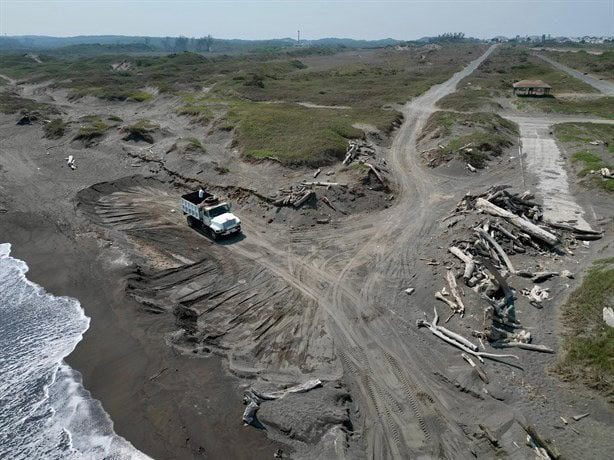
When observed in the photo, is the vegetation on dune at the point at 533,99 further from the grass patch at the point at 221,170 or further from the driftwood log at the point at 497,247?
the driftwood log at the point at 497,247

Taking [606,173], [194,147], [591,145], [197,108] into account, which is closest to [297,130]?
[194,147]

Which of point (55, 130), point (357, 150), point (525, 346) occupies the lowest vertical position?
point (525, 346)

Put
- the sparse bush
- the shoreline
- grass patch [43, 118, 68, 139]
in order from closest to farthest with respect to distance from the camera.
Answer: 1. the shoreline
2. the sparse bush
3. grass patch [43, 118, 68, 139]

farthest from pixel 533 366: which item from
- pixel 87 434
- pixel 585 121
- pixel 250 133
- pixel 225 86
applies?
pixel 225 86

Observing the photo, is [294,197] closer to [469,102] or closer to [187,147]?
[187,147]

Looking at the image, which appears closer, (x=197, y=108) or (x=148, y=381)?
(x=148, y=381)

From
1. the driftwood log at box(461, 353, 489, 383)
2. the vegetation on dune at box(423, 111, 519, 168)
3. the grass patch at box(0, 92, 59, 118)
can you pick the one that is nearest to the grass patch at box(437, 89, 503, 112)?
the vegetation on dune at box(423, 111, 519, 168)

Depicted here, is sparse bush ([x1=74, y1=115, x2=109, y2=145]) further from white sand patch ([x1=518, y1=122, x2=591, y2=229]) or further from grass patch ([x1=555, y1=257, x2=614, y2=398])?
grass patch ([x1=555, y1=257, x2=614, y2=398])
